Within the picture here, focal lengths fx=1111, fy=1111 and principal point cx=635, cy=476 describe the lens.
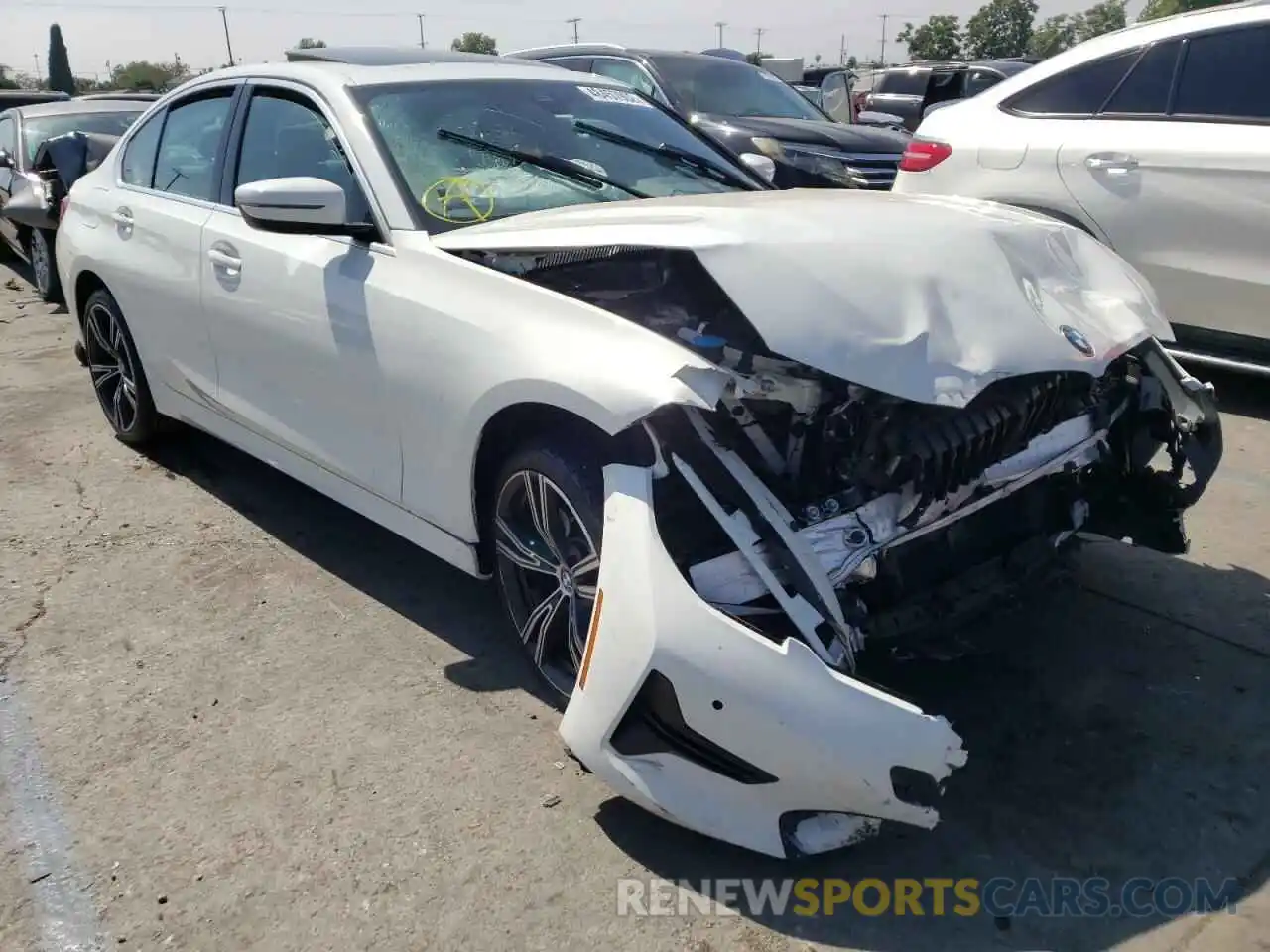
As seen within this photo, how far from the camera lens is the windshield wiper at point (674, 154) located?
3.85 m

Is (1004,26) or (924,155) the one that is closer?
(924,155)

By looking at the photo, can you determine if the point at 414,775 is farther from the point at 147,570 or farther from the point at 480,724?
the point at 147,570

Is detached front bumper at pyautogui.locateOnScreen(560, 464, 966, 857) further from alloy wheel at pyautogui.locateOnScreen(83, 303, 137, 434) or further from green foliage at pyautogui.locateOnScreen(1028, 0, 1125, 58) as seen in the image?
green foliage at pyautogui.locateOnScreen(1028, 0, 1125, 58)

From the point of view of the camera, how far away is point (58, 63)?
6612cm

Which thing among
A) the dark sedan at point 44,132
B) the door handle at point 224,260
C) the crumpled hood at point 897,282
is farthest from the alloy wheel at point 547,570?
the dark sedan at point 44,132

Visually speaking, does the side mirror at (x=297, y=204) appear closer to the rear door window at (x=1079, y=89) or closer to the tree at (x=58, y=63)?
the rear door window at (x=1079, y=89)

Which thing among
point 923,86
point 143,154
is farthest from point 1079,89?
point 923,86

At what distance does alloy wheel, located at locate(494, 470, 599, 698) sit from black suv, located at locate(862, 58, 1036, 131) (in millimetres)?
12894

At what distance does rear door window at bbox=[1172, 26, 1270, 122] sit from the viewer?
16.4ft

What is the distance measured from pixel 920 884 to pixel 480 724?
49.5 inches

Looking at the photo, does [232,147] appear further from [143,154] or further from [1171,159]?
[1171,159]

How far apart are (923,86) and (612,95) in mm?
13697

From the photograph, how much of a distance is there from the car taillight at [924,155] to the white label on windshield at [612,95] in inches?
88.4

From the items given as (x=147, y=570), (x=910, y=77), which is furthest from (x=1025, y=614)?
(x=910, y=77)
